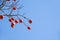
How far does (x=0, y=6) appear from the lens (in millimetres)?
517

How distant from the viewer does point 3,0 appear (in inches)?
22.0

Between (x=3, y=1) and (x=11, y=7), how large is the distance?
0.07 m

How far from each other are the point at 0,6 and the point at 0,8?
0.04 ft

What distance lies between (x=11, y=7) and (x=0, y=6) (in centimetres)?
10

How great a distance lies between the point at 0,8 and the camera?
51 cm

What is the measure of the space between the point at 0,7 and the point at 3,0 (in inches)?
2.6

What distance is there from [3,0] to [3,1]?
0.04 ft

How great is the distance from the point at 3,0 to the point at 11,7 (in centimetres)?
7

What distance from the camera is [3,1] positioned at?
551mm

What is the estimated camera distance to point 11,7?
604mm

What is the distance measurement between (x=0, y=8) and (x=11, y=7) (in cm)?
10
